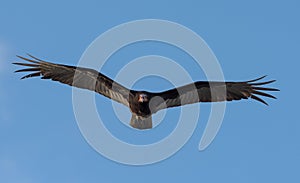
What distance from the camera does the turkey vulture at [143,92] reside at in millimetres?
17172

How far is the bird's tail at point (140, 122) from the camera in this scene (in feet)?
56.0

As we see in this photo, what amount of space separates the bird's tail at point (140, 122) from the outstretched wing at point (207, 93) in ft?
1.45

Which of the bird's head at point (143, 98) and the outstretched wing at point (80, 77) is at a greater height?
the outstretched wing at point (80, 77)

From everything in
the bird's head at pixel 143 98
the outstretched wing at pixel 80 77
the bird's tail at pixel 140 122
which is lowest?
the bird's tail at pixel 140 122

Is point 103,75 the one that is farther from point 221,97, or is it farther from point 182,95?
point 221,97

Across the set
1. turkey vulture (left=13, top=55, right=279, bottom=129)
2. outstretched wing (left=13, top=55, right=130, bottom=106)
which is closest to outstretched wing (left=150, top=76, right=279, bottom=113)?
turkey vulture (left=13, top=55, right=279, bottom=129)

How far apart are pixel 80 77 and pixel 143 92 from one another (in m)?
2.21

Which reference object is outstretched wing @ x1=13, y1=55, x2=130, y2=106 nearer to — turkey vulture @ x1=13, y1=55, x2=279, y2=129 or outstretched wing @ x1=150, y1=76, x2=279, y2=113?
turkey vulture @ x1=13, y1=55, x2=279, y2=129

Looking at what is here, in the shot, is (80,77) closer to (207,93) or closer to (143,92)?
(143,92)

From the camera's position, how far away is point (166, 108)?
17.6 meters

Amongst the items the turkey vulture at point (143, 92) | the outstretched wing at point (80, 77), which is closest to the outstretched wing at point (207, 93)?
the turkey vulture at point (143, 92)

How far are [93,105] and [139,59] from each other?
212 cm

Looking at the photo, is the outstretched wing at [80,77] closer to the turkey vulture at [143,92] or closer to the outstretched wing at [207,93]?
the turkey vulture at [143,92]

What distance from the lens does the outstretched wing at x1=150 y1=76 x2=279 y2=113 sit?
17391 mm
